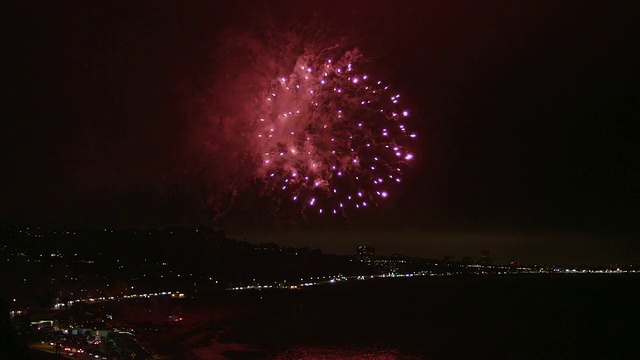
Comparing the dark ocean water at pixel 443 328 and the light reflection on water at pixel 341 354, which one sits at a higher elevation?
the dark ocean water at pixel 443 328

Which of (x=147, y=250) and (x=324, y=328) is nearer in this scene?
(x=324, y=328)

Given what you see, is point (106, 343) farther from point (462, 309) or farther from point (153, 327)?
point (462, 309)

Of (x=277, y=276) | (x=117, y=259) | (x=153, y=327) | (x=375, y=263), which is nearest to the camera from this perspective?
(x=153, y=327)

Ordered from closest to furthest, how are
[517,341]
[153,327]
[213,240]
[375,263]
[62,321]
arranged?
1. [62,321]
2. [153,327]
3. [517,341]
4. [213,240]
5. [375,263]

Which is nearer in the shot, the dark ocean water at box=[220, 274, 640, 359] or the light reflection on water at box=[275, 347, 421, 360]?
the light reflection on water at box=[275, 347, 421, 360]

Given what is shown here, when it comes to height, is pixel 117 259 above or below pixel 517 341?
above

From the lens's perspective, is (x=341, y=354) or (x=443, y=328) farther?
(x=443, y=328)

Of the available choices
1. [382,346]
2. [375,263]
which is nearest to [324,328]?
[382,346]

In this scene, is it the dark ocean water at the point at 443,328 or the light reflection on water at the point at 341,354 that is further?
the dark ocean water at the point at 443,328
